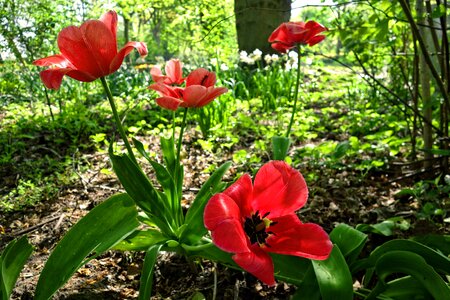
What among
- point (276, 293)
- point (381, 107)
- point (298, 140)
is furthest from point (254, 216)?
point (381, 107)

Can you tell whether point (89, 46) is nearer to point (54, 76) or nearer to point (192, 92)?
point (54, 76)

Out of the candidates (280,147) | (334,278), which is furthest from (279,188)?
(280,147)

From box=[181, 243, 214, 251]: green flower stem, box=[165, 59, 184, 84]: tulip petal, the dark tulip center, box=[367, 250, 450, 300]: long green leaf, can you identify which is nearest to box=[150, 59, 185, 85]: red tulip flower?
box=[165, 59, 184, 84]: tulip petal

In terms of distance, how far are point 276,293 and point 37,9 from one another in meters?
4.12

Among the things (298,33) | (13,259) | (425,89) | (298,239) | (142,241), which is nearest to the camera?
(298,239)

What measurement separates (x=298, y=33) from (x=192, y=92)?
2.13 ft

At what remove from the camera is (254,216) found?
0.90 metres

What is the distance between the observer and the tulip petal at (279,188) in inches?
34.6

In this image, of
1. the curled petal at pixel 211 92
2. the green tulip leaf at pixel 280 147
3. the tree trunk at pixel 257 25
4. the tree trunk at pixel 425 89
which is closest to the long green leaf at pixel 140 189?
the curled petal at pixel 211 92

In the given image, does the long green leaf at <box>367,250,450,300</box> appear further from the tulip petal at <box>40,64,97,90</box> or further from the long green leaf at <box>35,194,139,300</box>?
the tulip petal at <box>40,64,97,90</box>

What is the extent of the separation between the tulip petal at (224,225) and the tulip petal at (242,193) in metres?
0.05

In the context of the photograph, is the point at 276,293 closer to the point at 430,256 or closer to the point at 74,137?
the point at 430,256

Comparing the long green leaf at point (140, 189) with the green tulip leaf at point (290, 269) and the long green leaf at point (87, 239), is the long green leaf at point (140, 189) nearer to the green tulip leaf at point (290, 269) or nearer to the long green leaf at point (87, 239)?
the long green leaf at point (87, 239)

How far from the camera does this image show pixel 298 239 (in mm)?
854
